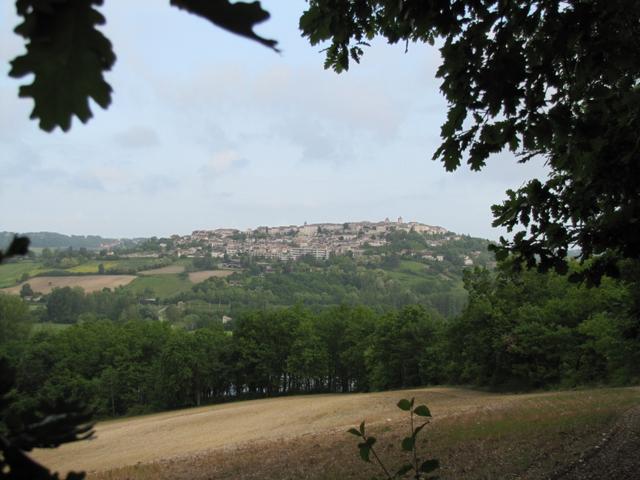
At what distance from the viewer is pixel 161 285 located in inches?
4813

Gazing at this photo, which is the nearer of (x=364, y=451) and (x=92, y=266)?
(x=364, y=451)

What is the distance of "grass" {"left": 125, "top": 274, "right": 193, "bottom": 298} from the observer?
4587 inches

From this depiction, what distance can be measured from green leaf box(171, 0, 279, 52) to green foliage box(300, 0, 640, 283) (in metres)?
3.50

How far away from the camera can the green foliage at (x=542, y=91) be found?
400 cm

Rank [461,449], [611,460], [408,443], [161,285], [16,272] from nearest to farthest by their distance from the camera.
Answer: [408,443], [611,460], [461,449], [16,272], [161,285]

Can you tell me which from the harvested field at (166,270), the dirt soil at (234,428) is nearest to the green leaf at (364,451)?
the dirt soil at (234,428)

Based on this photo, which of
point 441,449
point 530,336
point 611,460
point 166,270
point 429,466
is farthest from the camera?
point 166,270

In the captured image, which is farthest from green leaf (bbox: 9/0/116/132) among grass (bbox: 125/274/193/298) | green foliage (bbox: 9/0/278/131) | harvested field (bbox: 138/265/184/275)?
harvested field (bbox: 138/265/184/275)

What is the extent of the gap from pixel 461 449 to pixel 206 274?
442 feet

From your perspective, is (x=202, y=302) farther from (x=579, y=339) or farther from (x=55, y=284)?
(x=579, y=339)

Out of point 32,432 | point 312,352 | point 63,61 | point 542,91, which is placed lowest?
point 312,352

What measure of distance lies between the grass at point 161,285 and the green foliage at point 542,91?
4573 inches

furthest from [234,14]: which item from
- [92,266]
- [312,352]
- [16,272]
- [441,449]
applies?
[92,266]

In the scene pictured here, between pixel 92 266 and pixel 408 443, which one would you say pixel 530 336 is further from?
pixel 92 266
